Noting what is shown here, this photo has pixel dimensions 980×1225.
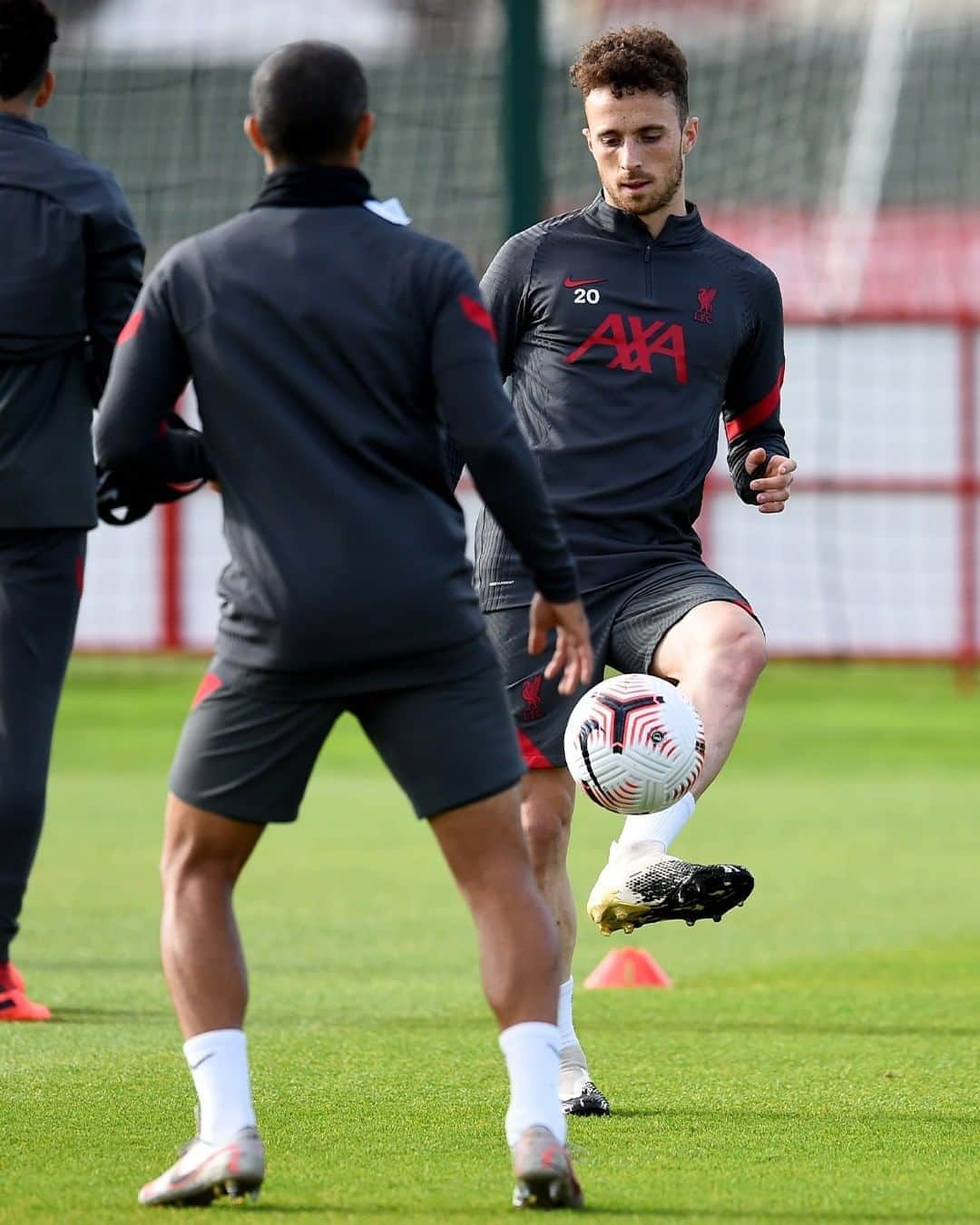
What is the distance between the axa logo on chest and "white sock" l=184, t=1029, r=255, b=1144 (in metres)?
2.32

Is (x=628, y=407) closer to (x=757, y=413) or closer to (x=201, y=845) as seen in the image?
(x=757, y=413)

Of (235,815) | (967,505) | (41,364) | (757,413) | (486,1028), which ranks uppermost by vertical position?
(41,364)

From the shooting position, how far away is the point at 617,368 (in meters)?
6.02

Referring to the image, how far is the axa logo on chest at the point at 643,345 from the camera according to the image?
6012 mm

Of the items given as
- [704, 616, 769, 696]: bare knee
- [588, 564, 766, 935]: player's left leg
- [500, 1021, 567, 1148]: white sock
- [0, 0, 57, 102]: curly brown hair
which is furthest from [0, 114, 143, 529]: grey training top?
[500, 1021, 567, 1148]: white sock

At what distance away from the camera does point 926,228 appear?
2806cm

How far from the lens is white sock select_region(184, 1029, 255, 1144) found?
14.4ft

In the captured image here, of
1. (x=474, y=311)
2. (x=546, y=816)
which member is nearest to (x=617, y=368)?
(x=546, y=816)

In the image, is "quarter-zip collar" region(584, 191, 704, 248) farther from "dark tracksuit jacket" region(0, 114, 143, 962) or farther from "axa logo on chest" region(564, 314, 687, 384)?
"dark tracksuit jacket" region(0, 114, 143, 962)

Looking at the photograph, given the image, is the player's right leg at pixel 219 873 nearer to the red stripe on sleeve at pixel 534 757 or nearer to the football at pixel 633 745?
the football at pixel 633 745

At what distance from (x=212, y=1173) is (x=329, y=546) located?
3.98 feet

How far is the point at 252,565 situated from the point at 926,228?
81.5ft

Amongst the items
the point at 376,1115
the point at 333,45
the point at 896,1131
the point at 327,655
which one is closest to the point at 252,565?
the point at 327,655

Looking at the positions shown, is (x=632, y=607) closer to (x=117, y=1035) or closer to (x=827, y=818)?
(x=117, y=1035)
